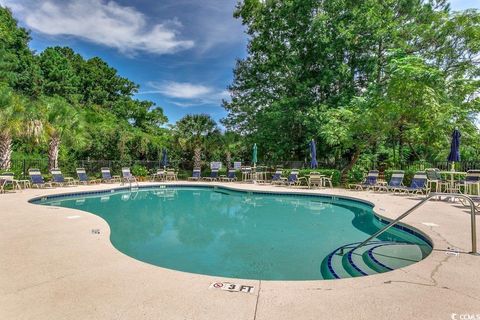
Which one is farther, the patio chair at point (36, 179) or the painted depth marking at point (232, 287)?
the patio chair at point (36, 179)

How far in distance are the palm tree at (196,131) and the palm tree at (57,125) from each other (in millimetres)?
6571

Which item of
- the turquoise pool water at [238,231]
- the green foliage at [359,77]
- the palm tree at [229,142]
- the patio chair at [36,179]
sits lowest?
the turquoise pool water at [238,231]

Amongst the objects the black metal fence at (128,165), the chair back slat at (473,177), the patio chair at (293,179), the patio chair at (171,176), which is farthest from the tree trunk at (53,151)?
the chair back slat at (473,177)

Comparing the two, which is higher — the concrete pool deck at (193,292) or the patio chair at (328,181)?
the patio chair at (328,181)

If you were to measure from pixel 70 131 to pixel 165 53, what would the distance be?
39.8 feet

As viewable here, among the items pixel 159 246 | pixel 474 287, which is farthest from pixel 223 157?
pixel 474 287

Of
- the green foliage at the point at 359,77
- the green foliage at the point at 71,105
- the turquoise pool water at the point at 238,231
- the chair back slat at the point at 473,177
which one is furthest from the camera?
the green foliage at the point at 71,105

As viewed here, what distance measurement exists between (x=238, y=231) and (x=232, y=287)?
13.9ft

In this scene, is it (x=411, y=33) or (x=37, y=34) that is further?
(x=37, y=34)

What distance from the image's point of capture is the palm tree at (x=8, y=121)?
12984mm

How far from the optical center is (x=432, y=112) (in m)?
13.6

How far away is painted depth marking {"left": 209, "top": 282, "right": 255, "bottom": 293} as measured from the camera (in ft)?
10.0

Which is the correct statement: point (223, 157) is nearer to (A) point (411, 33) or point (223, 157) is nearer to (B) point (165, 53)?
(B) point (165, 53)
